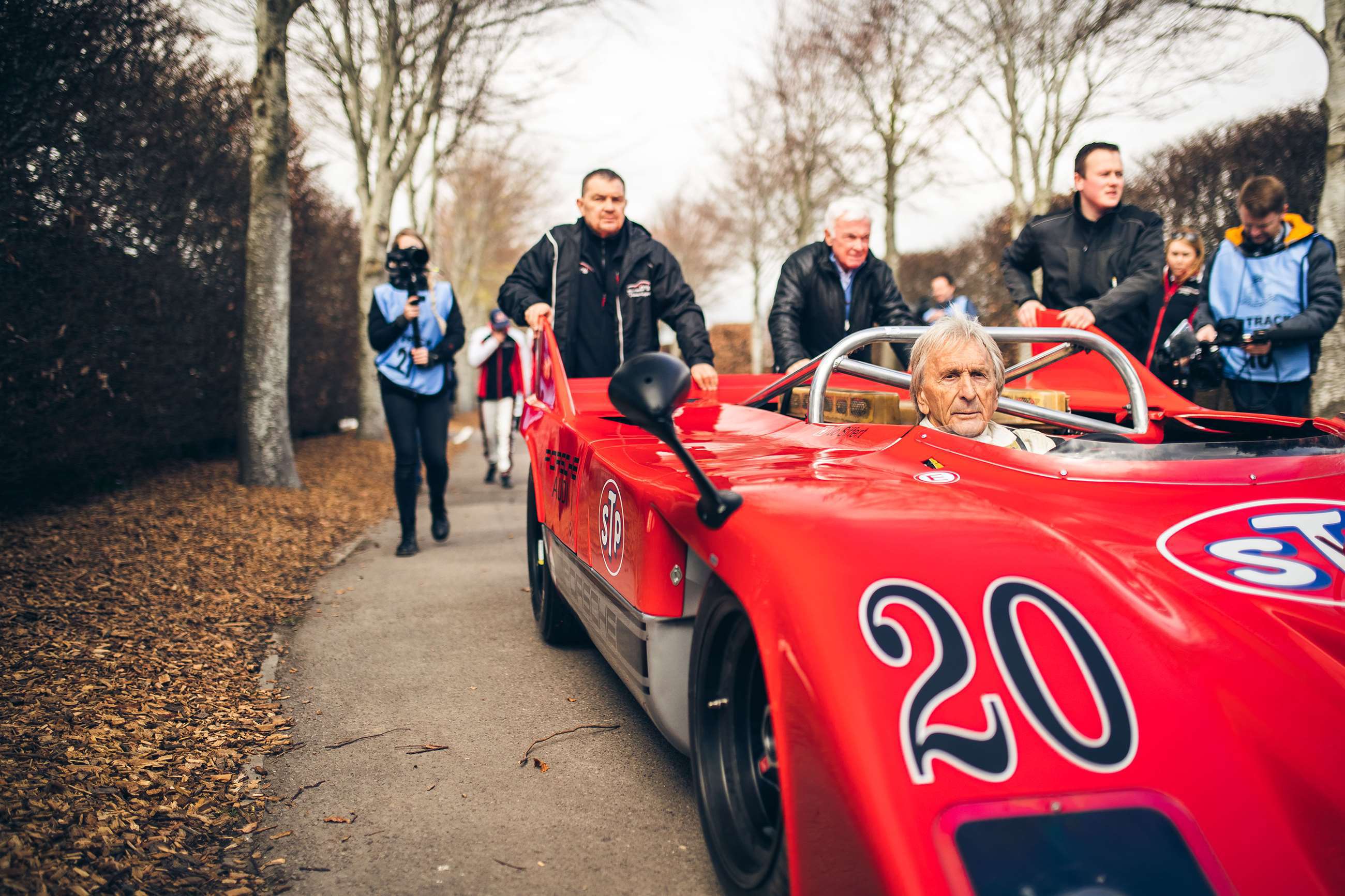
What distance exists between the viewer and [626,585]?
2639mm

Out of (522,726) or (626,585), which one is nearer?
(626,585)

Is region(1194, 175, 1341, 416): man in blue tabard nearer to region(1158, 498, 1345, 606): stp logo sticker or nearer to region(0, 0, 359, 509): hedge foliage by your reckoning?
region(1158, 498, 1345, 606): stp logo sticker

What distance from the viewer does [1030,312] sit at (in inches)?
187

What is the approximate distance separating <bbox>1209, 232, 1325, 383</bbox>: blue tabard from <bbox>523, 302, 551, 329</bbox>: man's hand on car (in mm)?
3863

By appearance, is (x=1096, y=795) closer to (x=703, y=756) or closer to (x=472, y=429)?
(x=703, y=756)

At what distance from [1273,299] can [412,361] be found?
16.8 ft

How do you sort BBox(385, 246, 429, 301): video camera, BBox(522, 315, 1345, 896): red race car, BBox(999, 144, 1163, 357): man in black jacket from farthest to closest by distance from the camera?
BBox(385, 246, 429, 301): video camera → BBox(999, 144, 1163, 357): man in black jacket → BBox(522, 315, 1345, 896): red race car

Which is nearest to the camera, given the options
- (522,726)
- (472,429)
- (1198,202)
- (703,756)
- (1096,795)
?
(1096,795)

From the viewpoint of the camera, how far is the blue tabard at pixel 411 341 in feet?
20.0

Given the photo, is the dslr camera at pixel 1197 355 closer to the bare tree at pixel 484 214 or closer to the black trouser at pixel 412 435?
the black trouser at pixel 412 435

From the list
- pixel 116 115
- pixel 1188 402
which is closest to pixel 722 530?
pixel 1188 402

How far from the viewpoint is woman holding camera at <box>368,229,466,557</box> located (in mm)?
6141

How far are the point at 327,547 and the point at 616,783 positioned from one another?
4.33 metres

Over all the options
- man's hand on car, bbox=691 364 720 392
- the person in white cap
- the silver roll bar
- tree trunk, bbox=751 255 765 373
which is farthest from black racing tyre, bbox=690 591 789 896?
tree trunk, bbox=751 255 765 373
